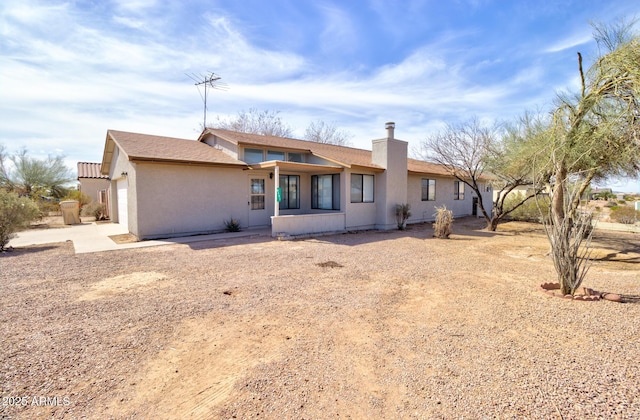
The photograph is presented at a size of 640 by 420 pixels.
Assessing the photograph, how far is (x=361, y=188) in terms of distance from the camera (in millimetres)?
14281

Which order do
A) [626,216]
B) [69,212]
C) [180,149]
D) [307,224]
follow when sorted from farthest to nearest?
[626,216] < [69,212] < [180,149] < [307,224]

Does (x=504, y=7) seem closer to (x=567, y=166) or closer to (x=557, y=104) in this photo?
(x=557, y=104)

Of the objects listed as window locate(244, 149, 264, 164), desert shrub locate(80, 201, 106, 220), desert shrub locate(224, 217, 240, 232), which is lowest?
desert shrub locate(224, 217, 240, 232)

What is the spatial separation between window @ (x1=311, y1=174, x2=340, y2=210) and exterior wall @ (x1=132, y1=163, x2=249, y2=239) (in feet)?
10.6

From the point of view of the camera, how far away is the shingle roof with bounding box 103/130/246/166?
10.9 metres

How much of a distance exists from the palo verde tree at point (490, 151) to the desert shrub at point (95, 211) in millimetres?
17541

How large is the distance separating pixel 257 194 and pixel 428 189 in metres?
10.1

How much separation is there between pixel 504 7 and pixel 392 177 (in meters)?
7.21

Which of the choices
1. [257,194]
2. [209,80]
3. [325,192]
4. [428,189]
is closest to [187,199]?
[257,194]

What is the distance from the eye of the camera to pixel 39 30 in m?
8.69

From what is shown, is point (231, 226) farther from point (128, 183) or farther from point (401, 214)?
point (401, 214)

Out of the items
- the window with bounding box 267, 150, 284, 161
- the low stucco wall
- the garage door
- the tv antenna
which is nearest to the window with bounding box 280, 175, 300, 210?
the window with bounding box 267, 150, 284, 161

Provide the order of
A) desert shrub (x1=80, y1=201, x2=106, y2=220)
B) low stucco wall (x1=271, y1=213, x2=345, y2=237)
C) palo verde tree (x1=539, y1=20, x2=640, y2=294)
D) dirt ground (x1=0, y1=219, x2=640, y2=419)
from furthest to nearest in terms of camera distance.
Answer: desert shrub (x1=80, y1=201, x2=106, y2=220) < low stucco wall (x1=271, y1=213, x2=345, y2=237) < palo verde tree (x1=539, y1=20, x2=640, y2=294) < dirt ground (x1=0, y1=219, x2=640, y2=419)

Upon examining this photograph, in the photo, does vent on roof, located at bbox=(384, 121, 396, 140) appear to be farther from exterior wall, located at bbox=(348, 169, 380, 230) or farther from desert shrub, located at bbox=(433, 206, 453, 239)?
desert shrub, located at bbox=(433, 206, 453, 239)
